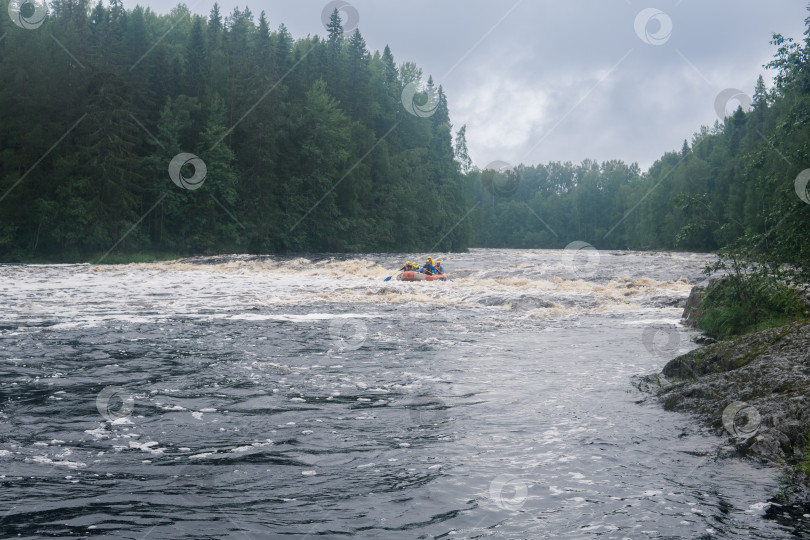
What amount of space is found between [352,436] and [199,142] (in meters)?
52.1

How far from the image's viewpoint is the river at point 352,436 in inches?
200

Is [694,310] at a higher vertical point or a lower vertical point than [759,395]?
higher

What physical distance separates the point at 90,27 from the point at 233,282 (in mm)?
38403

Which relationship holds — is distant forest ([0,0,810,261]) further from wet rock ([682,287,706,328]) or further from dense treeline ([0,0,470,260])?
wet rock ([682,287,706,328])

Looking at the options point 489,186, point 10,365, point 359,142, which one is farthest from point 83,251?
point 489,186

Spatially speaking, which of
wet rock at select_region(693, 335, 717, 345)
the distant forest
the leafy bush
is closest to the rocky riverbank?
the leafy bush

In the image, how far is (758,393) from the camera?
751 cm

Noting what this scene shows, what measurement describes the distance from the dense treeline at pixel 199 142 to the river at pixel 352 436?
34.1 metres

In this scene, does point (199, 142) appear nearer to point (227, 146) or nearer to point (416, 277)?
point (227, 146)

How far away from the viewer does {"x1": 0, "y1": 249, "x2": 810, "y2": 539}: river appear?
5.07m

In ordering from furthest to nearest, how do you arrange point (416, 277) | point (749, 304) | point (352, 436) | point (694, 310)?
point (416, 277) < point (694, 310) < point (749, 304) < point (352, 436)

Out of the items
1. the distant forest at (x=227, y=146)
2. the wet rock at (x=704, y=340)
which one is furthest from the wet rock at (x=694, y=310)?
the distant forest at (x=227, y=146)

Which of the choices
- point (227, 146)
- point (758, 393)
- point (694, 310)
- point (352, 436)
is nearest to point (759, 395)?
point (758, 393)

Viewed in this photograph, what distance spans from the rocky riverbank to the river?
0.82ft
